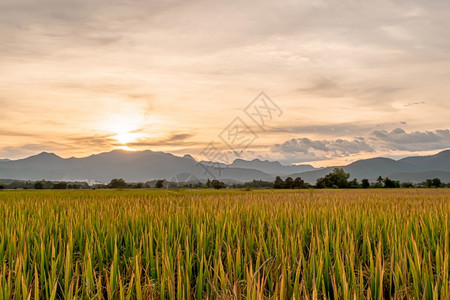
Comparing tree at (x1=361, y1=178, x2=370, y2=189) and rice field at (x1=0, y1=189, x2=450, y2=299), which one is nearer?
rice field at (x1=0, y1=189, x2=450, y2=299)

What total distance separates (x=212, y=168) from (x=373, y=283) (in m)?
8.71

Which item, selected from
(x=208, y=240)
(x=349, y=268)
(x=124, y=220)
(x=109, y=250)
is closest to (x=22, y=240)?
(x=109, y=250)

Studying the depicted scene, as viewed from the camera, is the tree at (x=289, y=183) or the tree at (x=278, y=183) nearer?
the tree at (x=278, y=183)

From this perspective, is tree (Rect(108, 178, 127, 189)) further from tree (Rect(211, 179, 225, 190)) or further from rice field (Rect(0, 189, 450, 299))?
rice field (Rect(0, 189, 450, 299))

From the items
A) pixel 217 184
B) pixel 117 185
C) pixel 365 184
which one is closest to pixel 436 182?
pixel 365 184

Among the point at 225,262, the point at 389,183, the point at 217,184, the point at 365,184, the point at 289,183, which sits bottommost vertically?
the point at 365,184

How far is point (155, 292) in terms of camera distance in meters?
2.84

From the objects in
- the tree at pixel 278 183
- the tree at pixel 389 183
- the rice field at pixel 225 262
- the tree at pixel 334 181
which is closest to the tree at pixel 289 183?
the tree at pixel 278 183

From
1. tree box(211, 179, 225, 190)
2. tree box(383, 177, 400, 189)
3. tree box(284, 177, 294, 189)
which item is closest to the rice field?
tree box(211, 179, 225, 190)

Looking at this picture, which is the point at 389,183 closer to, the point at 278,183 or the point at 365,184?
the point at 365,184

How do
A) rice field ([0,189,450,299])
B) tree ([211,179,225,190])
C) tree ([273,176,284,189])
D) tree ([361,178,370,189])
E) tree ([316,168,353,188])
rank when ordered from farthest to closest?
tree ([316,168,353,188]) → tree ([361,178,370,189]) → tree ([273,176,284,189]) → tree ([211,179,225,190]) → rice field ([0,189,450,299])

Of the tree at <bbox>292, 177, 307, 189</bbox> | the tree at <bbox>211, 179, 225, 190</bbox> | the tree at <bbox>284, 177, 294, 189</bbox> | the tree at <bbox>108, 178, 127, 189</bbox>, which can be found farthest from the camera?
the tree at <bbox>284, 177, 294, 189</bbox>

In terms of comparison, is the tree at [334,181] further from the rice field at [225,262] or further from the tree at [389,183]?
the rice field at [225,262]

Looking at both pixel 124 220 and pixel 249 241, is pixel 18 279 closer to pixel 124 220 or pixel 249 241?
pixel 249 241
